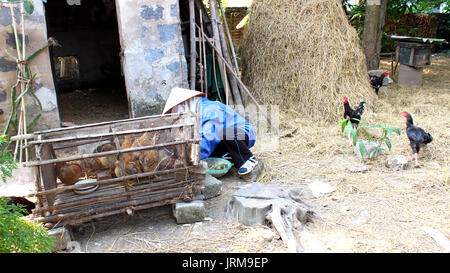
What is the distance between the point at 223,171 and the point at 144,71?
7.05 feet

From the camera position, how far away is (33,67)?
508 cm

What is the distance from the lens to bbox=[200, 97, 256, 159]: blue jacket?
421 cm

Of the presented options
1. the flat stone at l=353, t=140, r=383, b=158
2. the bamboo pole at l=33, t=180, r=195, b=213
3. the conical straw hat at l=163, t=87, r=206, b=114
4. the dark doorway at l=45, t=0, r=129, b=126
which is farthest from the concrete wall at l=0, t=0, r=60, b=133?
the flat stone at l=353, t=140, r=383, b=158

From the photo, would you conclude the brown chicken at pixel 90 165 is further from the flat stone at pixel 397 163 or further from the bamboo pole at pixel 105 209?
the flat stone at pixel 397 163

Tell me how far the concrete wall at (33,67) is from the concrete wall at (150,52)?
3.38ft

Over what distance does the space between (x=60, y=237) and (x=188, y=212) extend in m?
1.11

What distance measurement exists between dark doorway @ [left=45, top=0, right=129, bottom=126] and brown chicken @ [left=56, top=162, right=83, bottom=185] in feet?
17.1

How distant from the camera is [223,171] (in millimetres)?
4363

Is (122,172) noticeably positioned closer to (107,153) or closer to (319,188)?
(107,153)

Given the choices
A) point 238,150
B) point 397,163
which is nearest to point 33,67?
point 238,150

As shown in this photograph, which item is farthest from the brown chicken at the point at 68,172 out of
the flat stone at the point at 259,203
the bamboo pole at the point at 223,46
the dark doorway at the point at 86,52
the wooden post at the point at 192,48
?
the dark doorway at the point at 86,52

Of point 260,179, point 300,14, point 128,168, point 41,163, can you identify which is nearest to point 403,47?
point 300,14

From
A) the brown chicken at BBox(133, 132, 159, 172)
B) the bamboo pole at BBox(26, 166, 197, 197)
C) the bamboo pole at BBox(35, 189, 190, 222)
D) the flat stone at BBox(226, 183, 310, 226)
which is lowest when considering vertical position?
the flat stone at BBox(226, 183, 310, 226)

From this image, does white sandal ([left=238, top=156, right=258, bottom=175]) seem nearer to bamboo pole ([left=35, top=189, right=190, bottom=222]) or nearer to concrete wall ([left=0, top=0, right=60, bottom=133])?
bamboo pole ([left=35, top=189, right=190, bottom=222])
